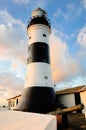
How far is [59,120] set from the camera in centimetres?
1060

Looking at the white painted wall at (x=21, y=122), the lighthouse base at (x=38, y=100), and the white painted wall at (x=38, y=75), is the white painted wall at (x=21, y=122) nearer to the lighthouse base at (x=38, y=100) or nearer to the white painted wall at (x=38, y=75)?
the lighthouse base at (x=38, y=100)

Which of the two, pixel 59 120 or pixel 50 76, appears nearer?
pixel 59 120

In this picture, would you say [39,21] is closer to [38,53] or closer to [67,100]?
[38,53]

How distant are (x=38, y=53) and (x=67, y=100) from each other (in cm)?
678

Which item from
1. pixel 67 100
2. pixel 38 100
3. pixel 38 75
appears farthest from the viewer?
pixel 67 100

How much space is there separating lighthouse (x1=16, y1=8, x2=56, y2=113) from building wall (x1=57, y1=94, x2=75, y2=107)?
2843mm

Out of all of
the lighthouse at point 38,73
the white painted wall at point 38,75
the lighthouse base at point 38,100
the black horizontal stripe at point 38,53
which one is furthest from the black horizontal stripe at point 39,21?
the lighthouse base at point 38,100

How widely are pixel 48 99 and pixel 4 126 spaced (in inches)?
496

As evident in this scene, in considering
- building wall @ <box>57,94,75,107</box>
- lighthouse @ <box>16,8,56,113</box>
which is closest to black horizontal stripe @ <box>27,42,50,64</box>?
lighthouse @ <box>16,8,56,113</box>

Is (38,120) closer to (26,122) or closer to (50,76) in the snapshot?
(26,122)

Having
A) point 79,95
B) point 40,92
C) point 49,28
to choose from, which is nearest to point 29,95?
point 40,92

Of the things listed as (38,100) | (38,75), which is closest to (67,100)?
(38,100)

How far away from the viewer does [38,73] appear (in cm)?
1697

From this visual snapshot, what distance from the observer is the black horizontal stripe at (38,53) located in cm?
1753
